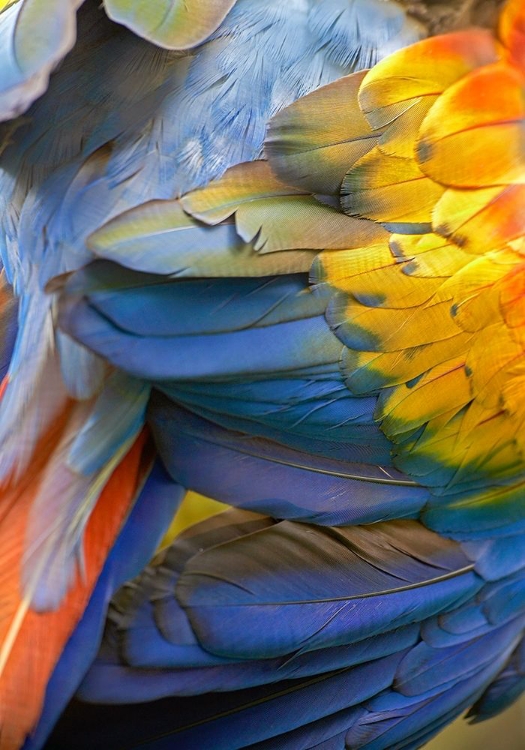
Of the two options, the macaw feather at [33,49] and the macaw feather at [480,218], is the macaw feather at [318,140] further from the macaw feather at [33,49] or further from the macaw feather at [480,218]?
the macaw feather at [33,49]

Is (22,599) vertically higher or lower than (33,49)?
lower

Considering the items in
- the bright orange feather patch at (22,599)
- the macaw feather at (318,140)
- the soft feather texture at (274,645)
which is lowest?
the soft feather texture at (274,645)

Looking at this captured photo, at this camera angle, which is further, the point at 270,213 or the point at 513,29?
the point at 513,29

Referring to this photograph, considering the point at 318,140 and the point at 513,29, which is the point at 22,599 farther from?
the point at 513,29

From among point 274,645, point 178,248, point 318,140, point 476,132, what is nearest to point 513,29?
point 476,132

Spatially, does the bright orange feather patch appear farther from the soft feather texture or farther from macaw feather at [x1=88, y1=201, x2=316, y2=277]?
macaw feather at [x1=88, y1=201, x2=316, y2=277]

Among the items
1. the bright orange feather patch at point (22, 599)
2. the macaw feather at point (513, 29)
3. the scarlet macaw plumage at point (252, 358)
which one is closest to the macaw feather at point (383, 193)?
the scarlet macaw plumage at point (252, 358)

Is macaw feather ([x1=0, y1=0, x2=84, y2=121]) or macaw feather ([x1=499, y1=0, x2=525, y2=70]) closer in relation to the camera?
macaw feather ([x1=0, y1=0, x2=84, y2=121])

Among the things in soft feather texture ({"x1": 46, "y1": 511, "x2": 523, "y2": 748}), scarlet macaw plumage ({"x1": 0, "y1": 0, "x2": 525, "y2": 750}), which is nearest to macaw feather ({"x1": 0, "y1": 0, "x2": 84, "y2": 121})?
scarlet macaw plumage ({"x1": 0, "y1": 0, "x2": 525, "y2": 750})
